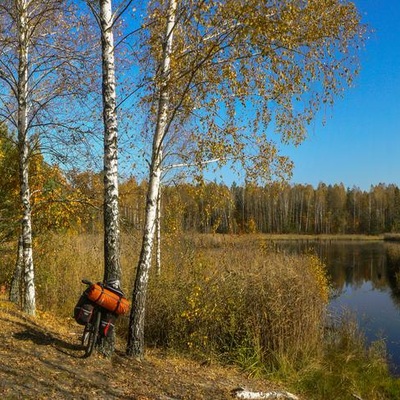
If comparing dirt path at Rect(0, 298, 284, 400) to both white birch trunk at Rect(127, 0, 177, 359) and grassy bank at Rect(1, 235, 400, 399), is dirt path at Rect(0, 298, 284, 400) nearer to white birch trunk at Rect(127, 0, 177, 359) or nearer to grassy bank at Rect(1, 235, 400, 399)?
white birch trunk at Rect(127, 0, 177, 359)

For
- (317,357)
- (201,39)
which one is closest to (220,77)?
(201,39)

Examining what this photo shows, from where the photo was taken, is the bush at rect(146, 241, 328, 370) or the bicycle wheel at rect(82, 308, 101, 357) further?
the bush at rect(146, 241, 328, 370)

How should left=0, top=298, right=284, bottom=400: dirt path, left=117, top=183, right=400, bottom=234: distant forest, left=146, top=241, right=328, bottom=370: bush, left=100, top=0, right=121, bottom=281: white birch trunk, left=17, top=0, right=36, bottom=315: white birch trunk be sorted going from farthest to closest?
1. left=117, top=183, right=400, bottom=234: distant forest
2. left=17, top=0, right=36, bottom=315: white birch trunk
3. left=146, top=241, right=328, bottom=370: bush
4. left=100, top=0, right=121, bottom=281: white birch trunk
5. left=0, top=298, right=284, bottom=400: dirt path

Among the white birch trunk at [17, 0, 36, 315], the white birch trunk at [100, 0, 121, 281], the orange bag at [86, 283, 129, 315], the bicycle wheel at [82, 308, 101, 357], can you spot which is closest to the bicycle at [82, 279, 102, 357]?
the bicycle wheel at [82, 308, 101, 357]

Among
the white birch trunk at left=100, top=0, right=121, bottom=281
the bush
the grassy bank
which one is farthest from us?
the bush

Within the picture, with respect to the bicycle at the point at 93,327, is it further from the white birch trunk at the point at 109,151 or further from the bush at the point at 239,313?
the bush at the point at 239,313

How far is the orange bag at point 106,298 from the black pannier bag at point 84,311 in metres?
0.09

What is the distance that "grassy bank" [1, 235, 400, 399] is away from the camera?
8.27 meters

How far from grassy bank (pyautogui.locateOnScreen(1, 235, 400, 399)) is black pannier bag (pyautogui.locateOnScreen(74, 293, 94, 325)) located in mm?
2399

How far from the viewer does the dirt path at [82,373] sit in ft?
16.6

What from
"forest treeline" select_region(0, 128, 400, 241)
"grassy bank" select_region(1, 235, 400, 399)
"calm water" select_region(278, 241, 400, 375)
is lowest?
"calm water" select_region(278, 241, 400, 375)

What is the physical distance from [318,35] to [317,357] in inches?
216

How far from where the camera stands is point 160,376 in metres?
6.29

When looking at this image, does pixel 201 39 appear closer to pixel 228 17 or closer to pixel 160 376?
pixel 228 17
